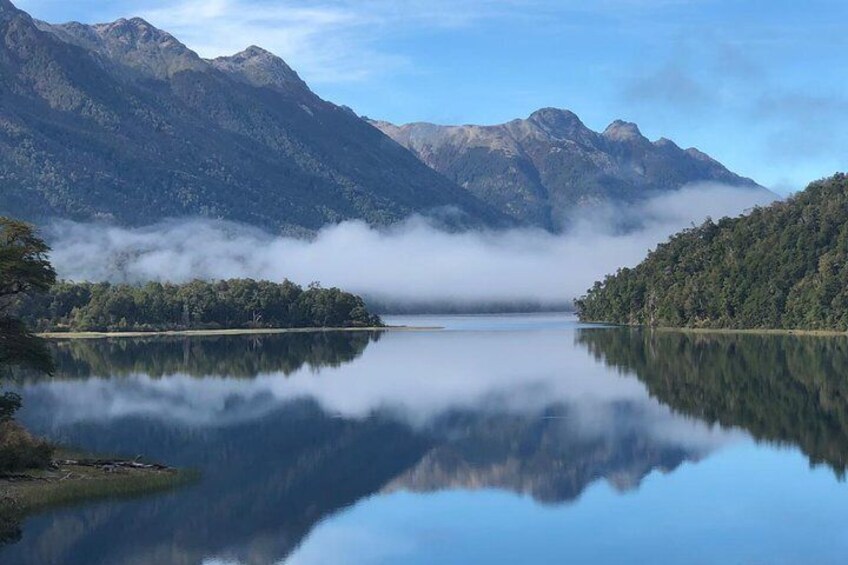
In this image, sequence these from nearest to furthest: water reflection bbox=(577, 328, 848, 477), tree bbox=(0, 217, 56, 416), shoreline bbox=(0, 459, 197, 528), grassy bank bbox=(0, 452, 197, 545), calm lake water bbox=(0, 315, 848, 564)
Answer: calm lake water bbox=(0, 315, 848, 564) < grassy bank bbox=(0, 452, 197, 545) < shoreline bbox=(0, 459, 197, 528) < tree bbox=(0, 217, 56, 416) < water reflection bbox=(577, 328, 848, 477)

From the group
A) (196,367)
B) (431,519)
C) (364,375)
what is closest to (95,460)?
(431,519)

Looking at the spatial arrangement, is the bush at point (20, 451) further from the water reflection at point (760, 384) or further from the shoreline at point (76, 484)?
the water reflection at point (760, 384)

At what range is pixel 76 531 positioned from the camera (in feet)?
136

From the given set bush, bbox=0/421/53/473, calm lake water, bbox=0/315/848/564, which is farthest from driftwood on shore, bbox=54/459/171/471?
calm lake water, bbox=0/315/848/564

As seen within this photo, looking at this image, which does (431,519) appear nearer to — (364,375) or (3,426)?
(3,426)

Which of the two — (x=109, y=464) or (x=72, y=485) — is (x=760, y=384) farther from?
(x=72, y=485)

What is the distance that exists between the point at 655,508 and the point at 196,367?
80345mm

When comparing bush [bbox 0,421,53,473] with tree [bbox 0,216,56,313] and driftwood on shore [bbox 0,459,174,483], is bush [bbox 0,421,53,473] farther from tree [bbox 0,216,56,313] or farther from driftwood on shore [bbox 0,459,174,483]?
tree [bbox 0,216,56,313]

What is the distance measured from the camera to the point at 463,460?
197 ft

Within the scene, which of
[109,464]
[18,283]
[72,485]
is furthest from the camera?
[18,283]

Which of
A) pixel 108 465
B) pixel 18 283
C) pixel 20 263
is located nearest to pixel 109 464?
pixel 108 465

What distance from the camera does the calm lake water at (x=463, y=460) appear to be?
4119 cm

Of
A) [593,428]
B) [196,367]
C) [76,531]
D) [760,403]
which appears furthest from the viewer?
[196,367]

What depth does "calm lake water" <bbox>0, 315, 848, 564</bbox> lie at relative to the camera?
135 ft
